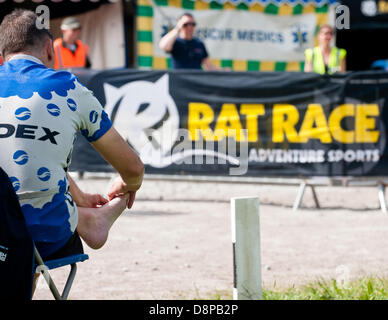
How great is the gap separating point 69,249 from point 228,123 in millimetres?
6247

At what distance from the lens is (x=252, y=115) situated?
9.38 metres

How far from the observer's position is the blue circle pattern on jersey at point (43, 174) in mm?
3084

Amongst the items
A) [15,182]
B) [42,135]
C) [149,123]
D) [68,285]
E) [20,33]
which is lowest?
[149,123]

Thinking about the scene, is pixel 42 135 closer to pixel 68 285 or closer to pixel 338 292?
pixel 68 285

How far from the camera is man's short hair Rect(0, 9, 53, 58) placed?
3260 millimetres

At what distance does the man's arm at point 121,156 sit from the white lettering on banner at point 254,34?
10320 millimetres

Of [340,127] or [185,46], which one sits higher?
[185,46]

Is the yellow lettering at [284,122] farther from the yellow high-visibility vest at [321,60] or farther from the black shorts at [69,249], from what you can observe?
the black shorts at [69,249]

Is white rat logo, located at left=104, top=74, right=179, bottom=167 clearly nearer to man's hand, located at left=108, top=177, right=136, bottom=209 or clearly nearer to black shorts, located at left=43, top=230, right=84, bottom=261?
man's hand, located at left=108, top=177, right=136, bottom=209

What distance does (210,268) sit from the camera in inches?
237

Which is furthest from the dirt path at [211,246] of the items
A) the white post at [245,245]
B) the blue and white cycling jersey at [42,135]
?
the blue and white cycling jersey at [42,135]

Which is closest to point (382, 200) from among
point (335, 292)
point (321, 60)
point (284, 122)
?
point (284, 122)

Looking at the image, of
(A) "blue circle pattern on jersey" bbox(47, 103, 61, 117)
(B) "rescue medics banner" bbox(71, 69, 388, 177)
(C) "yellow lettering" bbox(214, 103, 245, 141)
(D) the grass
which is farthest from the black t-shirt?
(A) "blue circle pattern on jersey" bbox(47, 103, 61, 117)

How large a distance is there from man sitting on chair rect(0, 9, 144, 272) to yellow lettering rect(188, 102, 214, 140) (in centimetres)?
591
